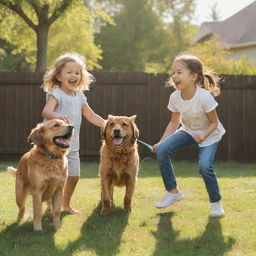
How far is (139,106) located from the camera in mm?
11000

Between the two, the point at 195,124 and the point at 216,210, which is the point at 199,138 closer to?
the point at 195,124

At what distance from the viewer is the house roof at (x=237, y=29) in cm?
2831

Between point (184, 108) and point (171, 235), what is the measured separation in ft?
4.96

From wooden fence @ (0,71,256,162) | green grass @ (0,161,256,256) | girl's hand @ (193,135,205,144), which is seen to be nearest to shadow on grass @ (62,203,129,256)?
green grass @ (0,161,256,256)

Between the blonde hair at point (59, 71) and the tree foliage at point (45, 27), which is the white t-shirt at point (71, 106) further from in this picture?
the tree foliage at point (45, 27)

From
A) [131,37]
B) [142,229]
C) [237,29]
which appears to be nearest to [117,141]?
[142,229]

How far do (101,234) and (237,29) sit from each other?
1087 inches

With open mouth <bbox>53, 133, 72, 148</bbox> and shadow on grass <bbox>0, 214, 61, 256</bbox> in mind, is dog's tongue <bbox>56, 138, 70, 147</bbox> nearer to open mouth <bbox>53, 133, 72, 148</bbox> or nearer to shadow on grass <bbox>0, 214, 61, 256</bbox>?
open mouth <bbox>53, 133, 72, 148</bbox>

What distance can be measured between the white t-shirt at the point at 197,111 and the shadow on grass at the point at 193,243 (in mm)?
1049

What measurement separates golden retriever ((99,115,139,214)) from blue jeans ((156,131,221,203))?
344 millimetres

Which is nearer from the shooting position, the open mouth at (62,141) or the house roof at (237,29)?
the open mouth at (62,141)

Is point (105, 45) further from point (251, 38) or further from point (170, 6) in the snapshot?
point (251, 38)

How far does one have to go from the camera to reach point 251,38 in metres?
27.8

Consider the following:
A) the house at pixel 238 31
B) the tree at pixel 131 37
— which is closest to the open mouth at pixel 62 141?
the house at pixel 238 31
